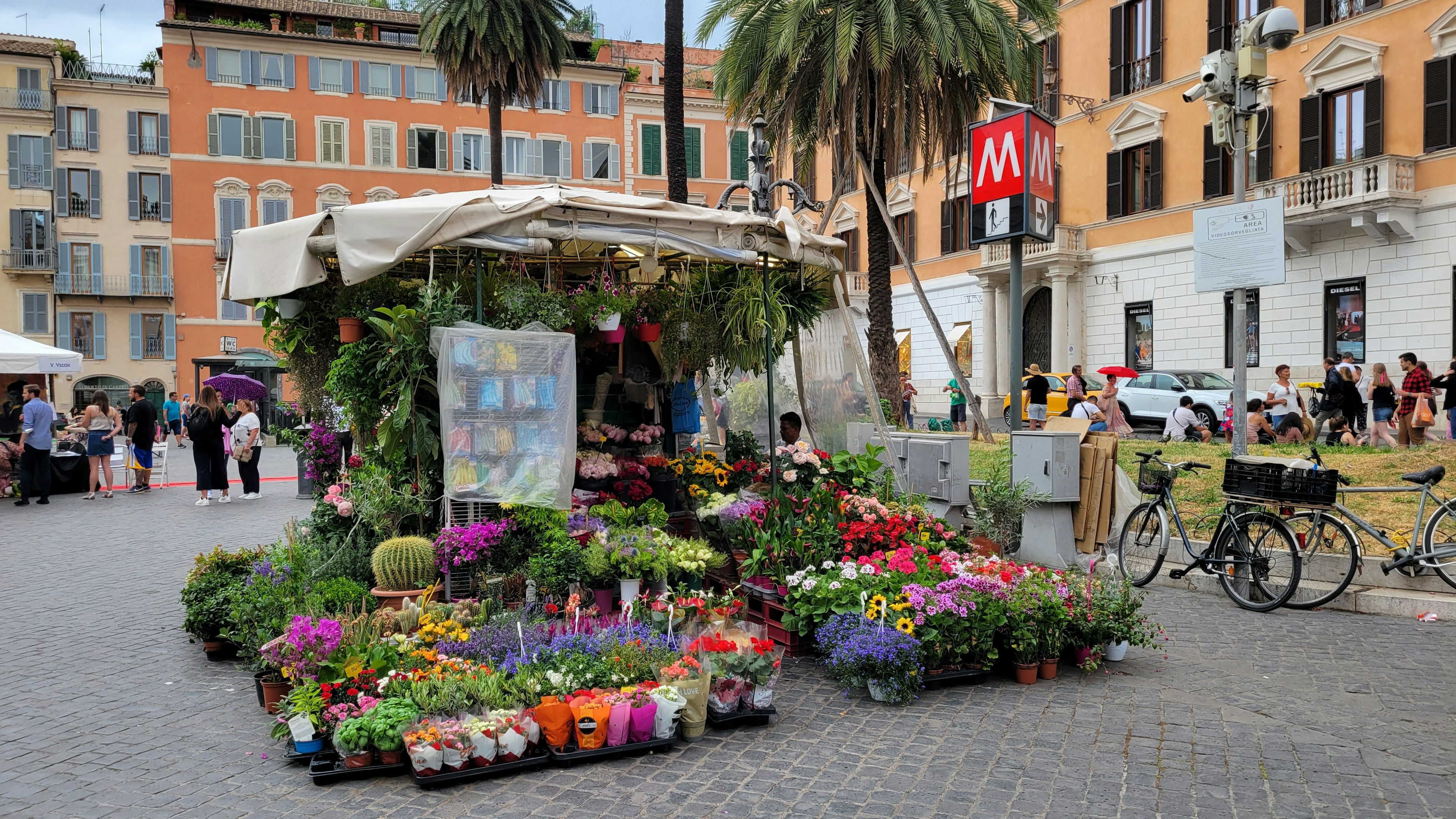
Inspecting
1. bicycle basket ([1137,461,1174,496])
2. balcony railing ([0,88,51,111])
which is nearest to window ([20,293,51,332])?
balcony railing ([0,88,51,111])

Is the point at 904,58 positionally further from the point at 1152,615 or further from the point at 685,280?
the point at 1152,615

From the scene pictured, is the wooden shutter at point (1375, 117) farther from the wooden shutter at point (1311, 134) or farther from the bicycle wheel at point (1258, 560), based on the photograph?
the bicycle wheel at point (1258, 560)

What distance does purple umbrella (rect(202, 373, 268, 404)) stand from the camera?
26109 millimetres

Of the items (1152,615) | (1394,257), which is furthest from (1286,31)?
(1394,257)

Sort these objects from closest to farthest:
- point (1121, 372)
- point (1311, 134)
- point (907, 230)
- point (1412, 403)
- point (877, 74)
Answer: point (1412, 403) < point (877, 74) < point (1121, 372) < point (1311, 134) < point (907, 230)

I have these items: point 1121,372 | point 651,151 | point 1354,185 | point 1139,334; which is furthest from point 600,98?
point 1354,185

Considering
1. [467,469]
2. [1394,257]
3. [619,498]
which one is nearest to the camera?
[467,469]

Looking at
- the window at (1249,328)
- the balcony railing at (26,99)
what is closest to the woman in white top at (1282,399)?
the window at (1249,328)

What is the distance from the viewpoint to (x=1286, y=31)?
924 cm

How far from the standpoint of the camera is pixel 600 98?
4584 centimetres

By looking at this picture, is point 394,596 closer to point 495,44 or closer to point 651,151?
point 495,44

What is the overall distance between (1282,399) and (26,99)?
48.4 metres

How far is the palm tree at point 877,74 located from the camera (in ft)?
51.6

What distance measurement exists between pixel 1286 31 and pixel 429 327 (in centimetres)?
788
